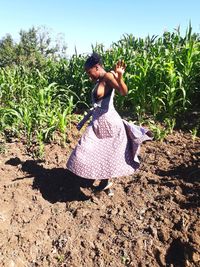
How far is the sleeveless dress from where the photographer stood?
2.78m

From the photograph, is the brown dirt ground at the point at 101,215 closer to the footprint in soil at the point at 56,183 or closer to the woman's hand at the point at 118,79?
the footprint in soil at the point at 56,183

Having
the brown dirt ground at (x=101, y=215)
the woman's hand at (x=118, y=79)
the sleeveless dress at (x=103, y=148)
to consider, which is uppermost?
the woman's hand at (x=118, y=79)

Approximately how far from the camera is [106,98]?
9.05 feet

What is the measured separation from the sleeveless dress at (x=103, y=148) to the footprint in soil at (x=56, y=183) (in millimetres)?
409

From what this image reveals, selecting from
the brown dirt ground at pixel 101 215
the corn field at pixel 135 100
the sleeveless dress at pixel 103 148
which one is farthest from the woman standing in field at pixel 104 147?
the corn field at pixel 135 100

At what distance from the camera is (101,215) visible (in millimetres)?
2822

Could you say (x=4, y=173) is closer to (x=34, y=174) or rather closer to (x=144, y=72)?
(x=34, y=174)

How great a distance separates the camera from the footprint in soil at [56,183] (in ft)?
10.2

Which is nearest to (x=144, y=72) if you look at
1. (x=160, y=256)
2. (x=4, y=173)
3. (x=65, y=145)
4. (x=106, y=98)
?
(x=65, y=145)

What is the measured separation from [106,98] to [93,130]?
0.28 meters

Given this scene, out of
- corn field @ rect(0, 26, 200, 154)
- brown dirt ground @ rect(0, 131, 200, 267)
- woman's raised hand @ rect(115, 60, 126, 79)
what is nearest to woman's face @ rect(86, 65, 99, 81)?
woman's raised hand @ rect(115, 60, 126, 79)

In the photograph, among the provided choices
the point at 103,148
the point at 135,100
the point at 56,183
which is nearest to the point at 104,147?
the point at 103,148

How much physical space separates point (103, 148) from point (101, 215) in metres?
0.54

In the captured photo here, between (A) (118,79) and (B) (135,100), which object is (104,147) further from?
Answer: (B) (135,100)
